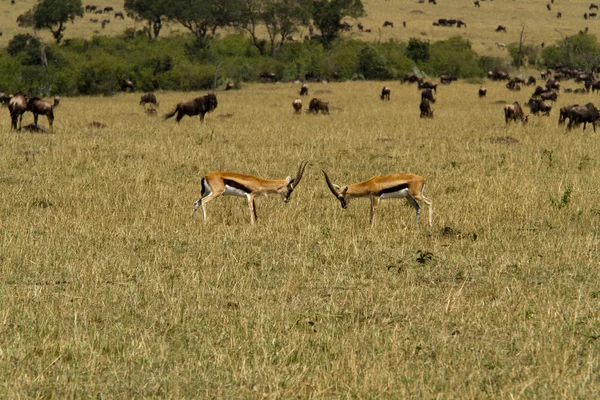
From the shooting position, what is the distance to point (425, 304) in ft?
25.6

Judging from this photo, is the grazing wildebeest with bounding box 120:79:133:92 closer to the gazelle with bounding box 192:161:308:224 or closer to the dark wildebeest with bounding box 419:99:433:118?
the dark wildebeest with bounding box 419:99:433:118

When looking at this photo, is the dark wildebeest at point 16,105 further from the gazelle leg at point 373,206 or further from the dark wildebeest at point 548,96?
the dark wildebeest at point 548,96

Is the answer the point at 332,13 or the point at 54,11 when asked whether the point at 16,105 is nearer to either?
the point at 54,11

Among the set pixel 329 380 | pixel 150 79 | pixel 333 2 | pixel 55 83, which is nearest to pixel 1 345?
pixel 329 380

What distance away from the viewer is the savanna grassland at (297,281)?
605cm

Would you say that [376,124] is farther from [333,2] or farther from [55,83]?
[333,2]

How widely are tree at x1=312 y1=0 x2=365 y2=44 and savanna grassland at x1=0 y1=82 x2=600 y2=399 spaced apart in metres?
48.8

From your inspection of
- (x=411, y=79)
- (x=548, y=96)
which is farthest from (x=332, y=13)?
(x=548, y=96)

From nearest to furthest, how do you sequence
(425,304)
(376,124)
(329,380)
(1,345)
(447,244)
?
(329,380), (1,345), (425,304), (447,244), (376,124)

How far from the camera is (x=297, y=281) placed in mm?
8531

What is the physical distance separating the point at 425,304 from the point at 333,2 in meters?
59.8

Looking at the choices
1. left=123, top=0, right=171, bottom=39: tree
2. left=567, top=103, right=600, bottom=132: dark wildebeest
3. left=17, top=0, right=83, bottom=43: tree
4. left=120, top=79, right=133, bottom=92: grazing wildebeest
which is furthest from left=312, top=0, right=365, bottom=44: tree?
left=567, top=103, right=600, bottom=132: dark wildebeest

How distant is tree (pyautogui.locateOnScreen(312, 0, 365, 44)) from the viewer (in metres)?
64.8

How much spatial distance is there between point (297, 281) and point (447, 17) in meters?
95.5
